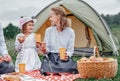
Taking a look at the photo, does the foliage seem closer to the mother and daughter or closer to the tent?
the tent

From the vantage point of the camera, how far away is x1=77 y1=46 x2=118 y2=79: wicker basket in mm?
6539

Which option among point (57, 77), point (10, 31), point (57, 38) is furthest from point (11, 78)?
point (10, 31)

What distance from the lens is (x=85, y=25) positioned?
1113 centimetres

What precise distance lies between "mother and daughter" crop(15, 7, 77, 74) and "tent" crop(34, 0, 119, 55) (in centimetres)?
268

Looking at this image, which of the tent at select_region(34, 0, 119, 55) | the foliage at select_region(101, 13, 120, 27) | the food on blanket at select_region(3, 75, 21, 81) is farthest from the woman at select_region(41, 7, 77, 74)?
the foliage at select_region(101, 13, 120, 27)

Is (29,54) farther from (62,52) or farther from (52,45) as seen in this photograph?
(62,52)

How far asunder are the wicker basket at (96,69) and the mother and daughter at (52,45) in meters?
0.65

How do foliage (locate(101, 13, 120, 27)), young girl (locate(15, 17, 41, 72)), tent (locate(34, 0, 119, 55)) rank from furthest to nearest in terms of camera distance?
foliage (locate(101, 13, 120, 27)), tent (locate(34, 0, 119, 55)), young girl (locate(15, 17, 41, 72))

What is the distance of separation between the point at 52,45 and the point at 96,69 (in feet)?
4.02

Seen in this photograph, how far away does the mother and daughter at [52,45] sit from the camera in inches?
286

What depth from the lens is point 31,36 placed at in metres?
7.95

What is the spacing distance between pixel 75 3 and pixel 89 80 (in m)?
4.65

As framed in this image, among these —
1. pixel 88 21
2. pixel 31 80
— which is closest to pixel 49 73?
pixel 31 80

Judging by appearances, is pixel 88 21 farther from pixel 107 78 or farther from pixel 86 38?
pixel 107 78
